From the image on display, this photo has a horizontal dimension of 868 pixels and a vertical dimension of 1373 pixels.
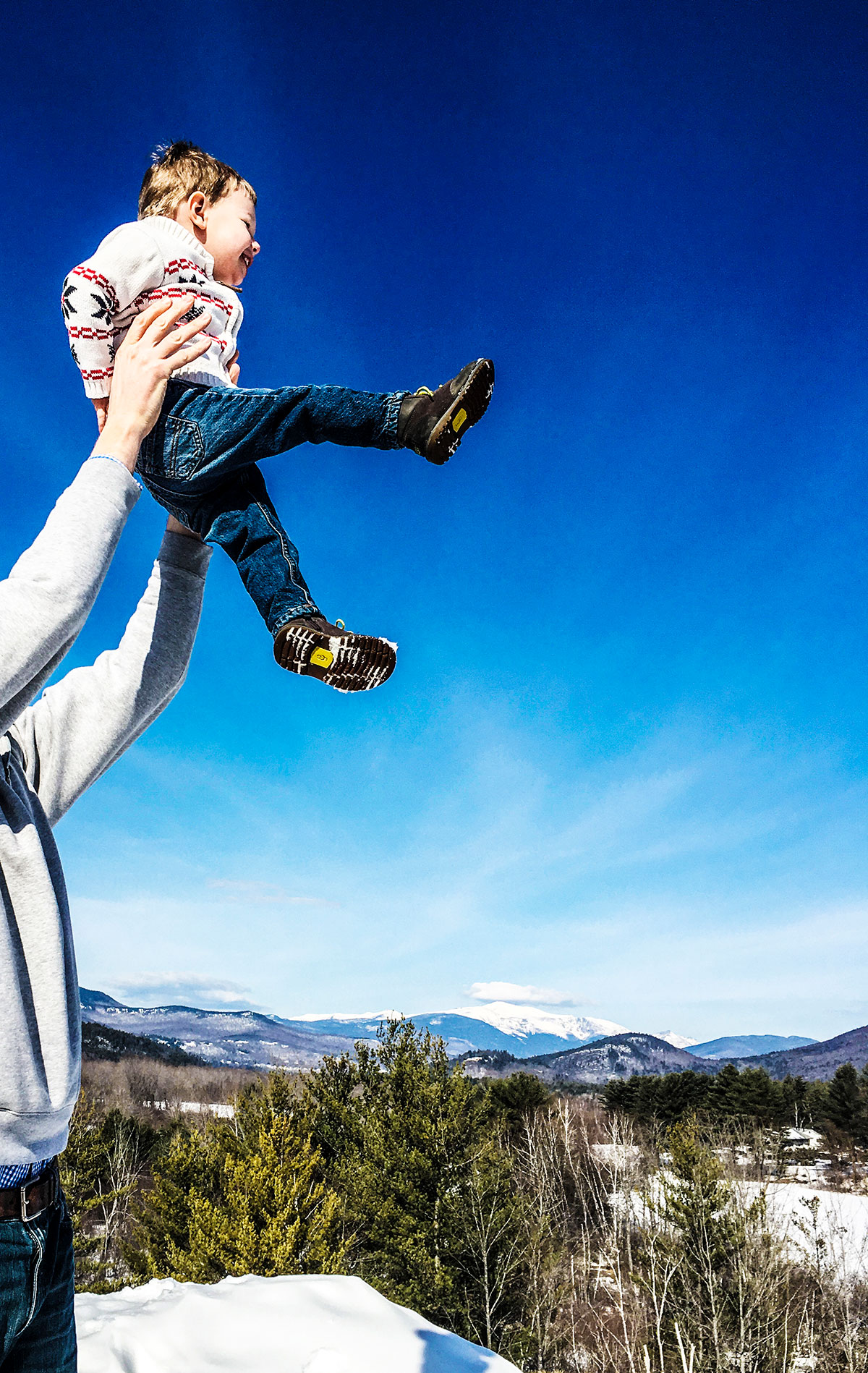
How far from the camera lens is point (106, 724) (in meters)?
1.41

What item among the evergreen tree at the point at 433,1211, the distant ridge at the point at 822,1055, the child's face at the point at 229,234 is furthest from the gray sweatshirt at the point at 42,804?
the distant ridge at the point at 822,1055

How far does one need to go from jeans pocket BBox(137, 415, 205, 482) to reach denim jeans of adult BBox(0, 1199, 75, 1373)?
1.29m

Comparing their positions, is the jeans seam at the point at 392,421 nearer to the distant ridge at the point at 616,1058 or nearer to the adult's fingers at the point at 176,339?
the adult's fingers at the point at 176,339

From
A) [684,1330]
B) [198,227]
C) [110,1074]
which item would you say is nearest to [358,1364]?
[198,227]

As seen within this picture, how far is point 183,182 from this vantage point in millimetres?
1846

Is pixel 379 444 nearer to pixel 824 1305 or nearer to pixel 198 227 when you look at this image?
pixel 198 227

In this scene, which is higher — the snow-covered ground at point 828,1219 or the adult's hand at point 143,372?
the adult's hand at point 143,372

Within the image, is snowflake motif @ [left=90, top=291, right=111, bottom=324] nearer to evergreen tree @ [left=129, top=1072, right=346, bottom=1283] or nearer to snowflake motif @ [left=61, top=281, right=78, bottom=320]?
snowflake motif @ [left=61, top=281, right=78, bottom=320]

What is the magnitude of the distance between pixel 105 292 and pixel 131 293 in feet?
0.21

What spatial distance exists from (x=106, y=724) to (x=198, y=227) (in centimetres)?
123

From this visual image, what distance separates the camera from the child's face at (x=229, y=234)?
182 centimetres

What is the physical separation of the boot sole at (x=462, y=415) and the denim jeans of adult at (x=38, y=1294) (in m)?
1.48

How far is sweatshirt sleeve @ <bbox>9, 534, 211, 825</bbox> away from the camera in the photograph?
1.34 meters

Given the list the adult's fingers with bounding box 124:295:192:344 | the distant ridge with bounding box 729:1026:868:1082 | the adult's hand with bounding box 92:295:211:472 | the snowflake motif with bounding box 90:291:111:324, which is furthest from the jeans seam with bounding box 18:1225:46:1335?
the distant ridge with bounding box 729:1026:868:1082
